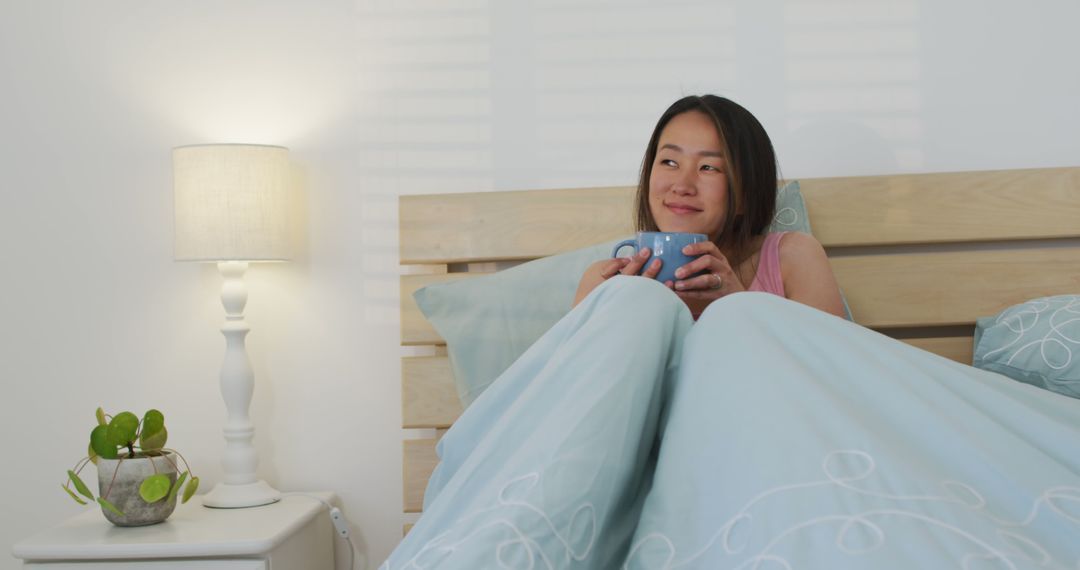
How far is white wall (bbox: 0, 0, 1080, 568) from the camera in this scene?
189 centimetres

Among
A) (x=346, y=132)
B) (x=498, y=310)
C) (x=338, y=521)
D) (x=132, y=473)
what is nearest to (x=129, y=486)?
(x=132, y=473)

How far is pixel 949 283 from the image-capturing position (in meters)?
1.76

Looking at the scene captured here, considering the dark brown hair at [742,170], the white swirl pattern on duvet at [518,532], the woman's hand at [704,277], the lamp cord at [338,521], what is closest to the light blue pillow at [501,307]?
the dark brown hair at [742,170]

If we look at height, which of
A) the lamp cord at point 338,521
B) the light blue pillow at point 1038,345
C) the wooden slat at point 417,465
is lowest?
the lamp cord at point 338,521

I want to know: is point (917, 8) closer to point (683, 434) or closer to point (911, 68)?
point (911, 68)

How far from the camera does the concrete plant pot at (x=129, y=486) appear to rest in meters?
1.61

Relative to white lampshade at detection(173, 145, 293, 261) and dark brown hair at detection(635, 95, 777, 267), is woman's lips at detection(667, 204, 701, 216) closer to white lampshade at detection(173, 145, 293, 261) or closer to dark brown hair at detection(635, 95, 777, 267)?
dark brown hair at detection(635, 95, 777, 267)

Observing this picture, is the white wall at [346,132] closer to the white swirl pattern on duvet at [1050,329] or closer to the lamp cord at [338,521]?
the lamp cord at [338,521]

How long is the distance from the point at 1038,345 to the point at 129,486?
1.52 metres

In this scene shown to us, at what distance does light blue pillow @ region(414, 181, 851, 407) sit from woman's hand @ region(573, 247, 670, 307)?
50mm

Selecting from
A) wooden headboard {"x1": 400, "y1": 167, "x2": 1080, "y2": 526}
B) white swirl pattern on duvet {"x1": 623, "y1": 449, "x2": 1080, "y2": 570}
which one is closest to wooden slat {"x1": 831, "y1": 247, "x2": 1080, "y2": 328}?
wooden headboard {"x1": 400, "y1": 167, "x2": 1080, "y2": 526}

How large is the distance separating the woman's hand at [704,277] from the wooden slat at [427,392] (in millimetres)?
643

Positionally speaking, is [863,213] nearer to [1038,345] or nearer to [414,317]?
[1038,345]

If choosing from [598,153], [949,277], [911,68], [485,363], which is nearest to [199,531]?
[485,363]
